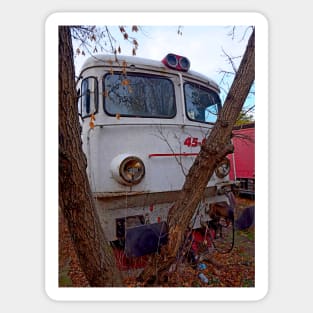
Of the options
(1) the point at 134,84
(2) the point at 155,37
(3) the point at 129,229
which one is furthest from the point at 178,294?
(2) the point at 155,37

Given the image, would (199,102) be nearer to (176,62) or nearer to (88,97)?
(176,62)

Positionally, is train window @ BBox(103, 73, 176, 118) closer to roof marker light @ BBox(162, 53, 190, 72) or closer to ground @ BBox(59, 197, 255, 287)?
roof marker light @ BBox(162, 53, 190, 72)

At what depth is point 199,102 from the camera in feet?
→ 4.18

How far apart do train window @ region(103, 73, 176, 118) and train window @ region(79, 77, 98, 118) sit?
0.04 m

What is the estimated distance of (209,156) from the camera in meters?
0.95

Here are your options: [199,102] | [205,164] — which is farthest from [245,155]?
[199,102]

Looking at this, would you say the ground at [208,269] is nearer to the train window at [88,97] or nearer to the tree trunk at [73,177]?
the tree trunk at [73,177]

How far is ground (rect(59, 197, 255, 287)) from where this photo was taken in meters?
→ 0.89

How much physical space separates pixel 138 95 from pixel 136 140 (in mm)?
219

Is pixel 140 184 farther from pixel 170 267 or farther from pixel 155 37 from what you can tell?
pixel 155 37

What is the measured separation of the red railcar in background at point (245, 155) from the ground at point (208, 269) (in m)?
0.07

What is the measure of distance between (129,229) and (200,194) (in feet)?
1.09

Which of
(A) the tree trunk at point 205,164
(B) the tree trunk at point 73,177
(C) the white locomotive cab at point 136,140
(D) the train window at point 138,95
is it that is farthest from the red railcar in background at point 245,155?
(B) the tree trunk at point 73,177
